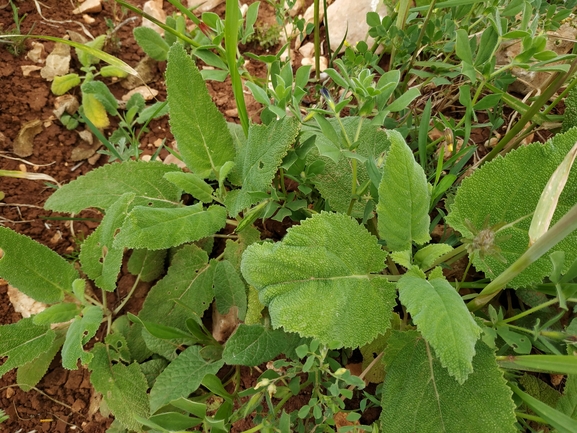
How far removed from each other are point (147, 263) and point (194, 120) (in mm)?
533

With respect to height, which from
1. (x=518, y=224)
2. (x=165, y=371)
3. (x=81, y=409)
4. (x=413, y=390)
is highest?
(x=518, y=224)

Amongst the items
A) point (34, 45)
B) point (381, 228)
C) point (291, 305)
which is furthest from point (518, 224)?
point (34, 45)

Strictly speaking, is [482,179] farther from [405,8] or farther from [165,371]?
[165,371]

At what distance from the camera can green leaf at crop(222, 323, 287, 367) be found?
1.26 m

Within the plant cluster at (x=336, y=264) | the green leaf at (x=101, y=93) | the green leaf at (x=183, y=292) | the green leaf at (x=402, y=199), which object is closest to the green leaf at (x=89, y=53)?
the green leaf at (x=101, y=93)

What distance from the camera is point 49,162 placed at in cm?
185

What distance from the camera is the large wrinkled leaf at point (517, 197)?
1.09 metres

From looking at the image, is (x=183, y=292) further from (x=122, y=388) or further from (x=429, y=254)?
(x=429, y=254)

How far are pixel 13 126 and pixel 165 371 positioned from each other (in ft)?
3.97

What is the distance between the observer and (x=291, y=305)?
1.06 meters

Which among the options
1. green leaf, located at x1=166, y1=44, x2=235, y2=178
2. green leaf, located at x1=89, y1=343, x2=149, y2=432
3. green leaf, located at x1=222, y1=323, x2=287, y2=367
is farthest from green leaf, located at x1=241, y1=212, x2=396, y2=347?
green leaf, located at x1=89, y1=343, x2=149, y2=432

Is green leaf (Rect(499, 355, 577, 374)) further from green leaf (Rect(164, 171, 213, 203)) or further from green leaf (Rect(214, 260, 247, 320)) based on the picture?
green leaf (Rect(164, 171, 213, 203))

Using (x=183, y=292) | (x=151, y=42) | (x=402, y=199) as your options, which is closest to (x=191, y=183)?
(x=183, y=292)

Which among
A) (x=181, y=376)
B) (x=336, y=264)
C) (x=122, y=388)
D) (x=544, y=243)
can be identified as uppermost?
(x=544, y=243)
